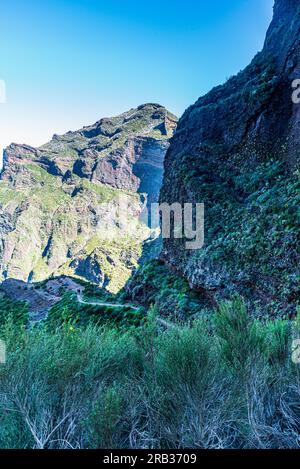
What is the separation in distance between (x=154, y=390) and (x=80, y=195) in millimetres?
155777

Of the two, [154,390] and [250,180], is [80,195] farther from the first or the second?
[154,390]

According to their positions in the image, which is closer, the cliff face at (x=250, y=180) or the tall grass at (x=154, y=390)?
the tall grass at (x=154, y=390)

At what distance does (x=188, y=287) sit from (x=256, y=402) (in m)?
15.6

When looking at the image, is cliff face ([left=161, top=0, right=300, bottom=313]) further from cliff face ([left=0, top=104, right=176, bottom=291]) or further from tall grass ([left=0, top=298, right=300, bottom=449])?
cliff face ([left=0, top=104, right=176, bottom=291])

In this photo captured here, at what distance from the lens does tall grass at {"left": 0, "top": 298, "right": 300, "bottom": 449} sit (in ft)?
15.4

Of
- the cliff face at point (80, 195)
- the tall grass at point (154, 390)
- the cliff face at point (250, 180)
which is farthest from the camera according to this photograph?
the cliff face at point (80, 195)

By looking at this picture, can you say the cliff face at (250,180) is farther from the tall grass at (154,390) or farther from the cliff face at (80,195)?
the cliff face at (80,195)

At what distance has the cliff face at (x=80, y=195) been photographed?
145 meters

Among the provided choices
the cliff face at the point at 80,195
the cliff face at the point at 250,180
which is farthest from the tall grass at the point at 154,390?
the cliff face at the point at 80,195

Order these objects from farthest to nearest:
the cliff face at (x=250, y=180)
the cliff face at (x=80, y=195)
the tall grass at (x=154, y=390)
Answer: the cliff face at (x=80, y=195) → the cliff face at (x=250, y=180) → the tall grass at (x=154, y=390)

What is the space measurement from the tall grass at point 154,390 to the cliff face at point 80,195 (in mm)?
121562

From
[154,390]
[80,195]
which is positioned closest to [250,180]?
[154,390]

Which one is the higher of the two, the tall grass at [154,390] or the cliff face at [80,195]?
the cliff face at [80,195]
